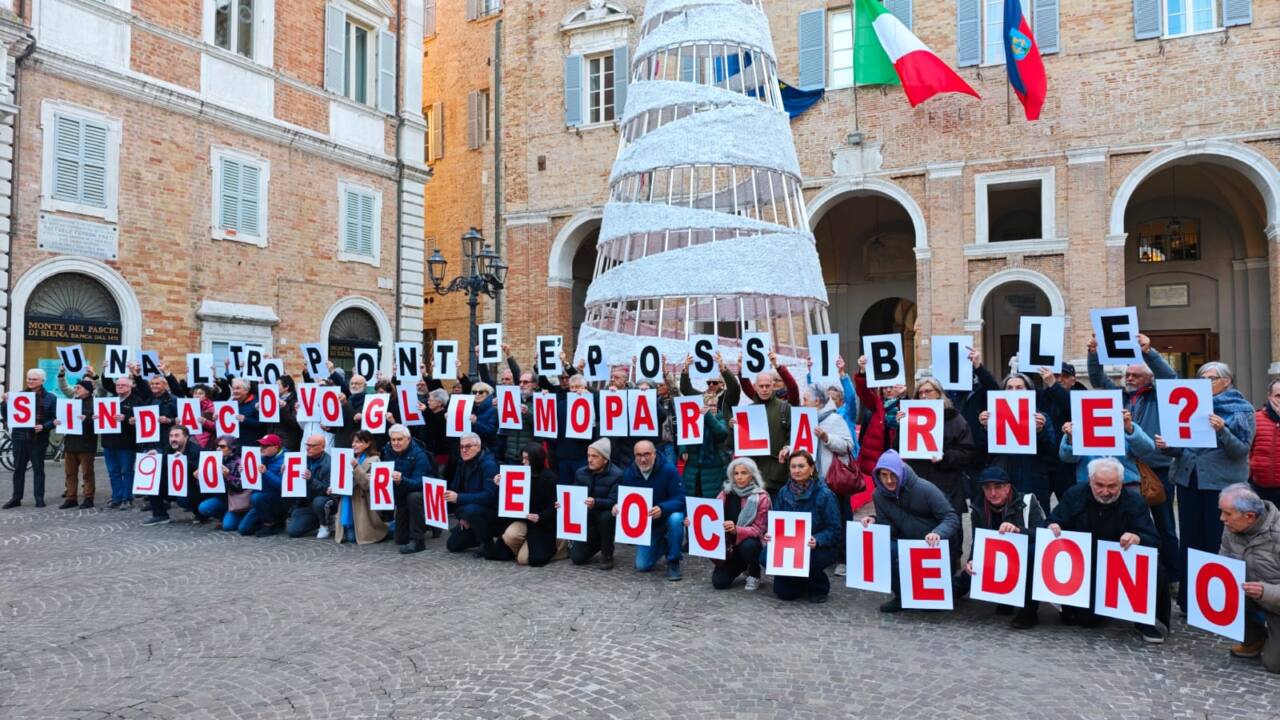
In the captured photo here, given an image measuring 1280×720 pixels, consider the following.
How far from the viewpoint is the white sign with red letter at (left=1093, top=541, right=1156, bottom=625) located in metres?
5.53

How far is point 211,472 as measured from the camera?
960cm

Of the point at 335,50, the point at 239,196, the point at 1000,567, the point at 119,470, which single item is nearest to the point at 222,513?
the point at 119,470

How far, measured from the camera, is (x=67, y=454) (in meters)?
11.0

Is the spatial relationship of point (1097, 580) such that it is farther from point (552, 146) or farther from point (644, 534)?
point (552, 146)

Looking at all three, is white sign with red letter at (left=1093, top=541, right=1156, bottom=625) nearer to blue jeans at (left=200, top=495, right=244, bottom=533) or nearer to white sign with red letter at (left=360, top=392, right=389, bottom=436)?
white sign with red letter at (left=360, top=392, right=389, bottom=436)

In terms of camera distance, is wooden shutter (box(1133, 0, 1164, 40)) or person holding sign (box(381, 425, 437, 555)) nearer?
person holding sign (box(381, 425, 437, 555))

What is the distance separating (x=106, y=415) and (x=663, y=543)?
23.6ft

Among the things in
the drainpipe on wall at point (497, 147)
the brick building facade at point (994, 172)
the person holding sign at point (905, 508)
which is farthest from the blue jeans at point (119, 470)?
the drainpipe on wall at point (497, 147)

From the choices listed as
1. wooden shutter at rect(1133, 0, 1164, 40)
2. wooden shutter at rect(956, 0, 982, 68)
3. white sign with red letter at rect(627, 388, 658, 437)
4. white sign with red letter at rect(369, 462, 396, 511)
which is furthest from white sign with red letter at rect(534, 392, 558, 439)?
wooden shutter at rect(1133, 0, 1164, 40)

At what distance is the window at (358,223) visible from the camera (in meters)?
20.4

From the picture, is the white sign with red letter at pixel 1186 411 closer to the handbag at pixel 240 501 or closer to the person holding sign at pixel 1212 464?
the person holding sign at pixel 1212 464

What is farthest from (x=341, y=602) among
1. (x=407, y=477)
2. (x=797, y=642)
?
(x=797, y=642)

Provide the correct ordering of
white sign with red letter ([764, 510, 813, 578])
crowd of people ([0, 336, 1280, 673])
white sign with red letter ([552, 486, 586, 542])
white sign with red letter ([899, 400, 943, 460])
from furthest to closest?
white sign with red letter ([552, 486, 586, 542]) → white sign with red letter ([899, 400, 943, 460]) → white sign with red letter ([764, 510, 813, 578]) → crowd of people ([0, 336, 1280, 673])

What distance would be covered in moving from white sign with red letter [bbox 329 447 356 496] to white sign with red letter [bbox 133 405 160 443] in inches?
117
